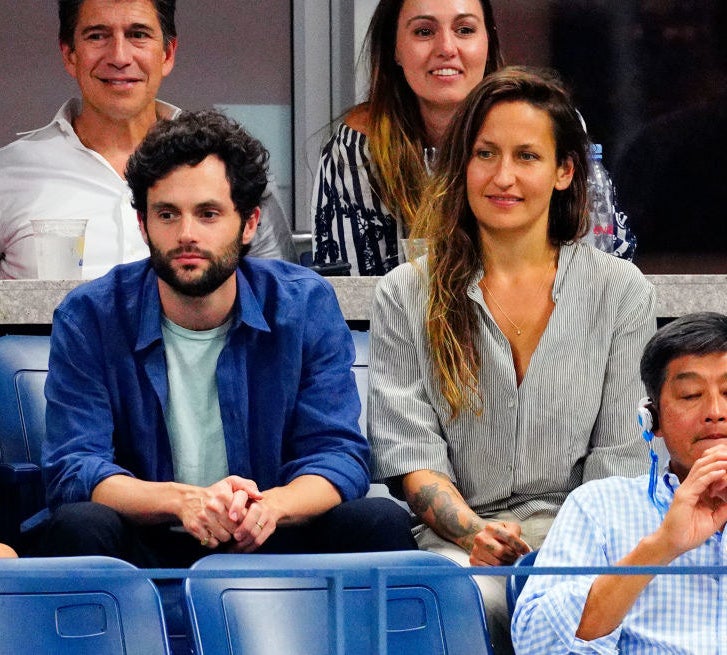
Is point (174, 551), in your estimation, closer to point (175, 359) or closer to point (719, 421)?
point (175, 359)

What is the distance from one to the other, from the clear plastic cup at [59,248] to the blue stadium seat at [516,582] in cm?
129

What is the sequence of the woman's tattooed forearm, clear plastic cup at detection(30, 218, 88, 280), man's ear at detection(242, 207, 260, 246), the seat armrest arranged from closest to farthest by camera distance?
the woman's tattooed forearm, the seat armrest, man's ear at detection(242, 207, 260, 246), clear plastic cup at detection(30, 218, 88, 280)

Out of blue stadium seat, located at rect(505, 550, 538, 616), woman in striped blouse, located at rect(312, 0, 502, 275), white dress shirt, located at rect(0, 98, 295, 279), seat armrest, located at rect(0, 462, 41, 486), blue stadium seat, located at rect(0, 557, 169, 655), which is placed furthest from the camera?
white dress shirt, located at rect(0, 98, 295, 279)

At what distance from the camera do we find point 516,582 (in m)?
2.04

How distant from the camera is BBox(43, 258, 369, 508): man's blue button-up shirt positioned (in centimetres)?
242

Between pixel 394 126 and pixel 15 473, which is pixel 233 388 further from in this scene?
pixel 394 126

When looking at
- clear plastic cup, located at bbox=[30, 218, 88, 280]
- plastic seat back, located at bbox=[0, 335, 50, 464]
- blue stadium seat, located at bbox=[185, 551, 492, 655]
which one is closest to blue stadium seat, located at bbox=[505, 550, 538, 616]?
blue stadium seat, located at bbox=[185, 551, 492, 655]

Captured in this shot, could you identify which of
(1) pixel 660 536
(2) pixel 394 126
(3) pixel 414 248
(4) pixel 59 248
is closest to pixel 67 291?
(4) pixel 59 248

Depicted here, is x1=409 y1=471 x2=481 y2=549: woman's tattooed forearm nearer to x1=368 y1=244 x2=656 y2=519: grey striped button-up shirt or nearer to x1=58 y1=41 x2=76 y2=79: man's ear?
x1=368 y1=244 x2=656 y2=519: grey striped button-up shirt

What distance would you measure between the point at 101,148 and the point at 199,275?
1067 mm

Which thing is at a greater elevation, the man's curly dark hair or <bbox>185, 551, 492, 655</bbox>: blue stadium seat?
the man's curly dark hair

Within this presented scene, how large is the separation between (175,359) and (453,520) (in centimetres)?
55

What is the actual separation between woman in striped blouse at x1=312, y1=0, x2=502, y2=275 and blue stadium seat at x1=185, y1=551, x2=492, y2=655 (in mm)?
1266

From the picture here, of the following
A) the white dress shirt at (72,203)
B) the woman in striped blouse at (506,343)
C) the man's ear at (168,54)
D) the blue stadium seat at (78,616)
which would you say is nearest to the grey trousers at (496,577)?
the woman in striped blouse at (506,343)
